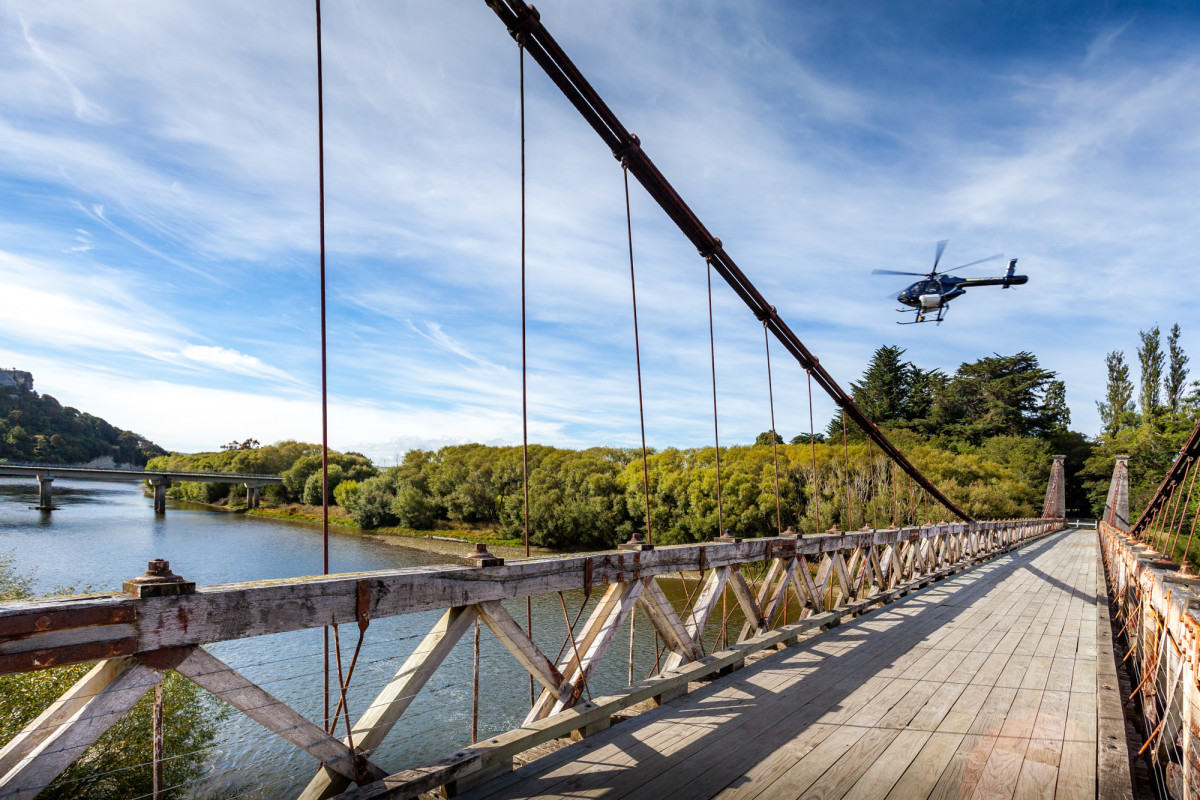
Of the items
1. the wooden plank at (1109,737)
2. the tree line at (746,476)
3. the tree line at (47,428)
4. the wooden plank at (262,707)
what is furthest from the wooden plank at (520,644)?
the tree line at (47,428)

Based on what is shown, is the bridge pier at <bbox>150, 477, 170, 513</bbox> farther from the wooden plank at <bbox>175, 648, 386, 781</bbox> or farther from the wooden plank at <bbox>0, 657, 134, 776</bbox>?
the wooden plank at <bbox>0, 657, 134, 776</bbox>

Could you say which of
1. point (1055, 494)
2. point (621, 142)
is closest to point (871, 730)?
point (621, 142)

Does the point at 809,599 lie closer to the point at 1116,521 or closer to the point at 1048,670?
the point at 1048,670

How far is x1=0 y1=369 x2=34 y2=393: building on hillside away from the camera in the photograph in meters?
16.5

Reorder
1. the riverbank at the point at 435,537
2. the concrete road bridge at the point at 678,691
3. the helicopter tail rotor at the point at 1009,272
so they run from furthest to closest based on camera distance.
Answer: the riverbank at the point at 435,537
the helicopter tail rotor at the point at 1009,272
the concrete road bridge at the point at 678,691

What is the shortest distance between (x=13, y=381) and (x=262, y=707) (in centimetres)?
2069

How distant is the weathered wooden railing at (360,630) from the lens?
1.44m

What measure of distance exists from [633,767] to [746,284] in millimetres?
4734

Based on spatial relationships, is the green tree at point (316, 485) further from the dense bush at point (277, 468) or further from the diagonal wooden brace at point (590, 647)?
the diagonal wooden brace at point (590, 647)

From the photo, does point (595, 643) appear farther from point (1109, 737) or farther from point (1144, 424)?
point (1144, 424)

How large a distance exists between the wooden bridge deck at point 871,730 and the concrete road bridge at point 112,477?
138 feet

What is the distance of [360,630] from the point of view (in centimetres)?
178

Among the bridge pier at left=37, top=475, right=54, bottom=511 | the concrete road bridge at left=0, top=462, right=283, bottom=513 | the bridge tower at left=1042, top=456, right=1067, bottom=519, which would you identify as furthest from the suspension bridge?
the bridge pier at left=37, top=475, right=54, bottom=511

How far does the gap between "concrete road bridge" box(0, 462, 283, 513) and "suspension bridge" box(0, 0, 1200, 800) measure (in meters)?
41.7
